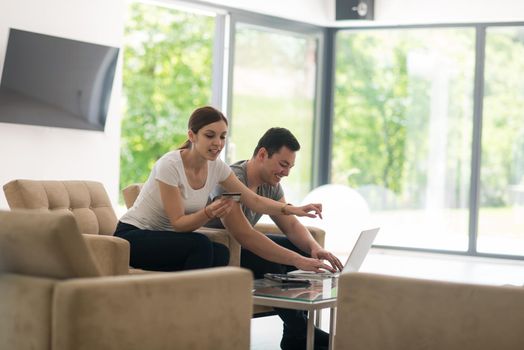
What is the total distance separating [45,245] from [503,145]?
23.5ft

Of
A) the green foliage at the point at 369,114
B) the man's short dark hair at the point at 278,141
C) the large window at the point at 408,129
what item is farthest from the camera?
the green foliage at the point at 369,114

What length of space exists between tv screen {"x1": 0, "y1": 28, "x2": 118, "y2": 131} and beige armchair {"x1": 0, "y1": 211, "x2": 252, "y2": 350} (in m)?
4.00

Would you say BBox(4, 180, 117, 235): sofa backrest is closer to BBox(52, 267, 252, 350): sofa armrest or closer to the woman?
the woman

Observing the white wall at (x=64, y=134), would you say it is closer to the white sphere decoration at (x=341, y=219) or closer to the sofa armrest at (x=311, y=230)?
the white sphere decoration at (x=341, y=219)

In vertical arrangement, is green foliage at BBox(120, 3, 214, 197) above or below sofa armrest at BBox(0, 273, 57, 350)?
above

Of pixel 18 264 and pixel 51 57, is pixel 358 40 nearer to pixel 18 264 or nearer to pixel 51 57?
pixel 51 57

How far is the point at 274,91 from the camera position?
9484 millimetres

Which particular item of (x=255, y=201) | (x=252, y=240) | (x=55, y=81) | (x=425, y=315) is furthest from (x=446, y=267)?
(x=425, y=315)

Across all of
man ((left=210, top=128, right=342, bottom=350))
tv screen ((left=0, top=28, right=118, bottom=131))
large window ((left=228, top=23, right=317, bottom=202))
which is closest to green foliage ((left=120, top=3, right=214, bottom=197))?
large window ((left=228, top=23, right=317, bottom=202))

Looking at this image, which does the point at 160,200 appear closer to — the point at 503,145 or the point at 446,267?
the point at 446,267

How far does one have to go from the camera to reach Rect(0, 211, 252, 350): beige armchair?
8.23ft

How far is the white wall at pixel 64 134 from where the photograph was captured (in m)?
6.58

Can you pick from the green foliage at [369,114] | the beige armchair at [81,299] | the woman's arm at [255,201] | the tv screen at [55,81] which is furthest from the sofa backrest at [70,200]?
the green foliage at [369,114]

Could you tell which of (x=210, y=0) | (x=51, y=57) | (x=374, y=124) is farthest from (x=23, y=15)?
(x=374, y=124)
